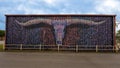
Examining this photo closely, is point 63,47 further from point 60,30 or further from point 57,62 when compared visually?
point 57,62

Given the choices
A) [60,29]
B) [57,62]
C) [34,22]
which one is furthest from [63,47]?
[57,62]

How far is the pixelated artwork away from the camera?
94.5 feet

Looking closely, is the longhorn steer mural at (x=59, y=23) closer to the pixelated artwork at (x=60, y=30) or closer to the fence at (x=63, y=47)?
the pixelated artwork at (x=60, y=30)

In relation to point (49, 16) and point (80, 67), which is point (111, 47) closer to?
point (49, 16)

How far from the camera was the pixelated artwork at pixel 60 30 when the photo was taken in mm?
28797

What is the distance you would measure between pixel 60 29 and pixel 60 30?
0.11 metres

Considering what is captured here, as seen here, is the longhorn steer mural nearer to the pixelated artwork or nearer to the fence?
the pixelated artwork

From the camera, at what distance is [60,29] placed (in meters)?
29.3

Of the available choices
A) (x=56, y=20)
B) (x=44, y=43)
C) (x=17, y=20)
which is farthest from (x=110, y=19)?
(x=17, y=20)

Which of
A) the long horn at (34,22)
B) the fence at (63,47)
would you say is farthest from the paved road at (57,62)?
the long horn at (34,22)

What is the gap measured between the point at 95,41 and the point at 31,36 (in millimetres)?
6980

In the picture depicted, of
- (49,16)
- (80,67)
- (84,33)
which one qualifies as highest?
(49,16)

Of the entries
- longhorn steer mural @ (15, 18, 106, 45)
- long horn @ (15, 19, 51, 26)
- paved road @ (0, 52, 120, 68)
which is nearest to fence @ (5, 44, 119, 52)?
longhorn steer mural @ (15, 18, 106, 45)

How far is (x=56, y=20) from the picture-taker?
29.4m
